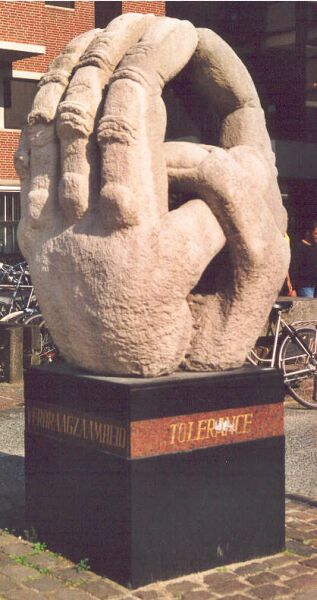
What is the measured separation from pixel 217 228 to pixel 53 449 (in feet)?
4.80

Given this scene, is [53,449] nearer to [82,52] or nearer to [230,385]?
[230,385]

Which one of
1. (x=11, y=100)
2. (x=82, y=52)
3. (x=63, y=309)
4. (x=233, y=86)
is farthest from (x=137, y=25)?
(x=11, y=100)

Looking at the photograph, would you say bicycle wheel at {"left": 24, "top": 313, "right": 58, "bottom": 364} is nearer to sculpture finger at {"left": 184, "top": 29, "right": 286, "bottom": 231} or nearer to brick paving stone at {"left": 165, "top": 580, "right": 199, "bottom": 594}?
sculpture finger at {"left": 184, "top": 29, "right": 286, "bottom": 231}

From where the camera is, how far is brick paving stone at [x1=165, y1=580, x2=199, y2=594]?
179 inches

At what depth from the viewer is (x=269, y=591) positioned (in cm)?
448

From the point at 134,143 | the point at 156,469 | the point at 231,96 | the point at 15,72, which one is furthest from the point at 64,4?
the point at 156,469

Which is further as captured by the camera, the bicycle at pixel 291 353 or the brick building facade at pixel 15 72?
the brick building facade at pixel 15 72

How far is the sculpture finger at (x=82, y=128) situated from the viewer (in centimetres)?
485

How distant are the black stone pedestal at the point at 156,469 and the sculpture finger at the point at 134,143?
870mm

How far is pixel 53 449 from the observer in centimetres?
515

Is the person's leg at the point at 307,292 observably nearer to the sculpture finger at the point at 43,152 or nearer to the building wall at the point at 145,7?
the sculpture finger at the point at 43,152

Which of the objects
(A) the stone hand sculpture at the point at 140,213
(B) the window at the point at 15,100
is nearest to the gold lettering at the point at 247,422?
(A) the stone hand sculpture at the point at 140,213

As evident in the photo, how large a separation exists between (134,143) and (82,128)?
31 cm

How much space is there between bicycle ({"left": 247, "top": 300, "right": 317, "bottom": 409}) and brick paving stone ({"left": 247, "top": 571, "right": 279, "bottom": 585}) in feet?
13.9
